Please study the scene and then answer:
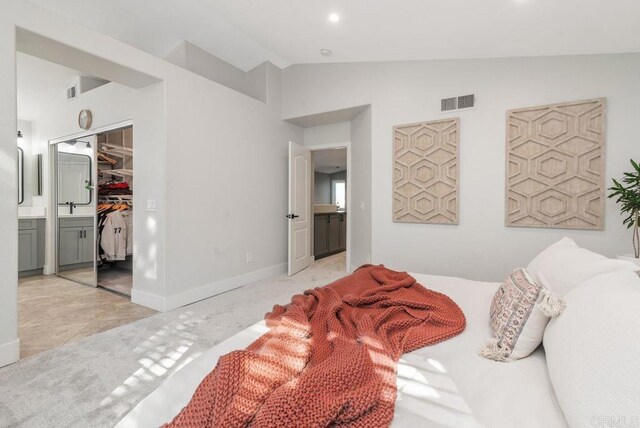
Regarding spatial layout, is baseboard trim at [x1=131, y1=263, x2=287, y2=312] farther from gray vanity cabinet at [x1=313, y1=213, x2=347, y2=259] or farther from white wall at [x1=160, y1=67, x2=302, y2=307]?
gray vanity cabinet at [x1=313, y1=213, x2=347, y2=259]

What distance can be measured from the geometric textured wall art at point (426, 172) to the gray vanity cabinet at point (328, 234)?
231 centimetres

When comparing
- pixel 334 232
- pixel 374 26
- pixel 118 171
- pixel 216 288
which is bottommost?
pixel 216 288

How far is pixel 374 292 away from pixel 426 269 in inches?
→ 90.7

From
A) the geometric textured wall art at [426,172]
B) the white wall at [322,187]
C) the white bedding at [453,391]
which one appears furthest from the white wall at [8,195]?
the white wall at [322,187]

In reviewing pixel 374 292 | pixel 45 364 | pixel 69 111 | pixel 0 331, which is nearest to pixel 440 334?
pixel 374 292

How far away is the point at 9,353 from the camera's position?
2020 mm

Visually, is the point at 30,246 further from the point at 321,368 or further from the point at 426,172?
the point at 426,172

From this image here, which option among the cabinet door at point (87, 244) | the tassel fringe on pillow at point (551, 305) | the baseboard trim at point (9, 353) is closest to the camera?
the tassel fringe on pillow at point (551, 305)

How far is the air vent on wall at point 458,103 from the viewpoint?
345 cm

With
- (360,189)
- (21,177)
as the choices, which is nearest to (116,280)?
(21,177)

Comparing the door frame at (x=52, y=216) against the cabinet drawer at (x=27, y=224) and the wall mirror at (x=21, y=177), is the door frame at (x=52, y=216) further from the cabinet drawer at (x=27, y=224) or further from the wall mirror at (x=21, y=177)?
the wall mirror at (x=21, y=177)

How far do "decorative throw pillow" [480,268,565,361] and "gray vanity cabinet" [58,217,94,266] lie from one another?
562 centimetres

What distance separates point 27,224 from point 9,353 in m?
3.27

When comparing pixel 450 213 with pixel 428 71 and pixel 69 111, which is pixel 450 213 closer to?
pixel 428 71
